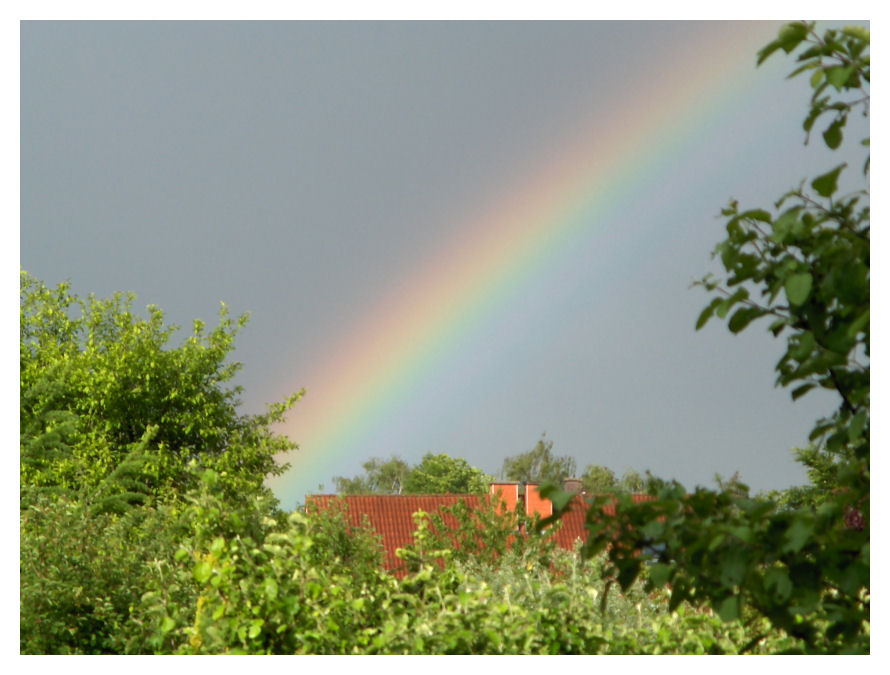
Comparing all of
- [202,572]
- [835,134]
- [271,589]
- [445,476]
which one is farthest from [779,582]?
[445,476]

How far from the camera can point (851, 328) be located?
2088mm

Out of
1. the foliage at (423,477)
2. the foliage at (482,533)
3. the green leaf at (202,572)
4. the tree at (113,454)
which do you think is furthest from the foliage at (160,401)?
the foliage at (423,477)

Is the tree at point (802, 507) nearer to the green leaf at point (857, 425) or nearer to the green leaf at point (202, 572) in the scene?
the green leaf at point (857, 425)

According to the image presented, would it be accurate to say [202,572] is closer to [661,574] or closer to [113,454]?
[661,574]

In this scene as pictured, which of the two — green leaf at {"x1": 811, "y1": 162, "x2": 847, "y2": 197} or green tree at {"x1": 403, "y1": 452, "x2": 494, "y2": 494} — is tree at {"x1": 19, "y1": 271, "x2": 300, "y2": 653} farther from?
green tree at {"x1": 403, "y1": 452, "x2": 494, "y2": 494}

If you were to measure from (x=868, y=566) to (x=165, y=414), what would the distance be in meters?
25.3

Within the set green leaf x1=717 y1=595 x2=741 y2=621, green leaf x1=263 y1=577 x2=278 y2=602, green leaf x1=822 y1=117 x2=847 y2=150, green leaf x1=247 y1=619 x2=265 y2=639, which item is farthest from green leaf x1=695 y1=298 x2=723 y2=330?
green leaf x1=247 y1=619 x2=265 y2=639

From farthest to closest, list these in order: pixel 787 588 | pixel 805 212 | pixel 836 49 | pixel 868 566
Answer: pixel 805 212
pixel 836 49
pixel 868 566
pixel 787 588

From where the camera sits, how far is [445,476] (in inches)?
2913

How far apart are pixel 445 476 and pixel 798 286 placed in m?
72.9

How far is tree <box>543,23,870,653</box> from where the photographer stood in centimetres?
206
